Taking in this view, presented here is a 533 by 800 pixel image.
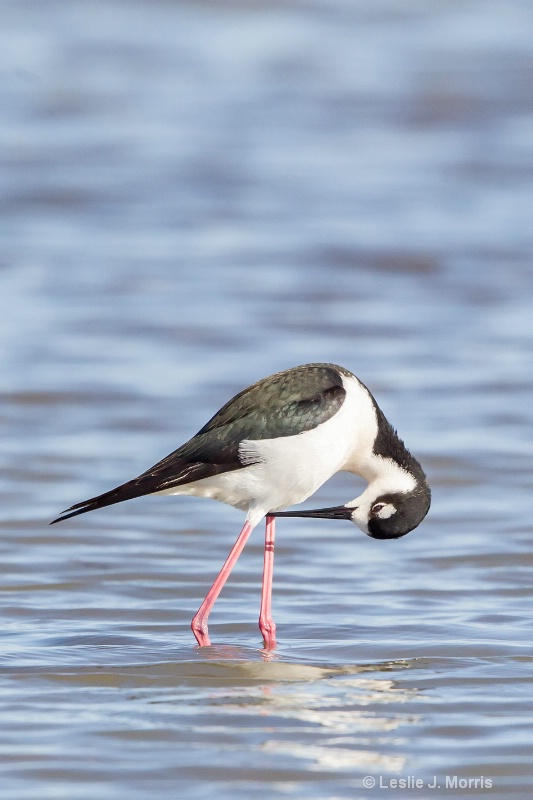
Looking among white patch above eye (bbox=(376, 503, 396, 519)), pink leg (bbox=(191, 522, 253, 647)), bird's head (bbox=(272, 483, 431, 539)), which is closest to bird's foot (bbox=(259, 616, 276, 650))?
pink leg (bbox=(191, 522, 253, 647))

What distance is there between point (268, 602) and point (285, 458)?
68 centimetres

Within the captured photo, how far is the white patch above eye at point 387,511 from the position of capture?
7211mm

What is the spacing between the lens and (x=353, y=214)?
16609mm

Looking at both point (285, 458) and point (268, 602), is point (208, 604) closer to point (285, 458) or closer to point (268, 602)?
point (268, 602)

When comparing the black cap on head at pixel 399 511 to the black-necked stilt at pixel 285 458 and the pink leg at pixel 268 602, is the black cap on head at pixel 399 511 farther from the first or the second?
the pink leg at pixel 268 602

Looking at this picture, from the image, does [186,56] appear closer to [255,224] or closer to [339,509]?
[255,224]

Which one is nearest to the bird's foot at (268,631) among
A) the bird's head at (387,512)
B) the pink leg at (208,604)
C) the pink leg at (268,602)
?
the pink leg at (268,602)

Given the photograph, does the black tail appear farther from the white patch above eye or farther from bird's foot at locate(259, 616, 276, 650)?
the white patch above eye

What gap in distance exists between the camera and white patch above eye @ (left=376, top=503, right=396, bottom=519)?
7.21 meters

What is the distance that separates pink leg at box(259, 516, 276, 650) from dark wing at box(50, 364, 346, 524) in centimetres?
A: 54

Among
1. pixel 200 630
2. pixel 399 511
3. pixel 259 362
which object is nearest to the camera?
pixel 200 630

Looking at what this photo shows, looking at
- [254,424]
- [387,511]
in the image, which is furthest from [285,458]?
[387,511]

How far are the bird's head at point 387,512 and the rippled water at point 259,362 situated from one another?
399mm

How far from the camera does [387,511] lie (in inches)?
284
